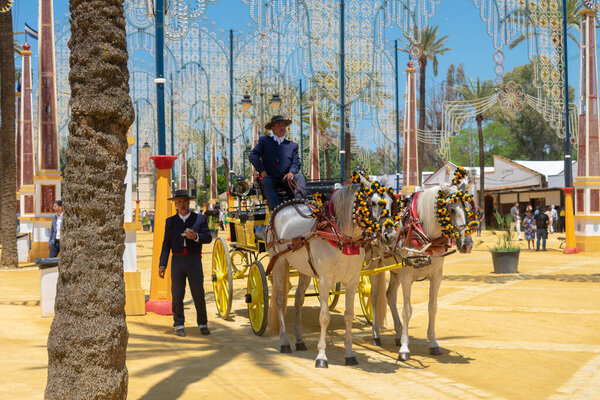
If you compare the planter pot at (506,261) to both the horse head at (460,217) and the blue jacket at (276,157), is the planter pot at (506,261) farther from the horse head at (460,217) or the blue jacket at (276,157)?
the horse head at (460,217)

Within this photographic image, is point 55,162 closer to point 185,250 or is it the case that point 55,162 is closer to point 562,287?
point 185,250

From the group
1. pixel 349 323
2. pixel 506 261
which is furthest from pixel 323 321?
pixel 506 261

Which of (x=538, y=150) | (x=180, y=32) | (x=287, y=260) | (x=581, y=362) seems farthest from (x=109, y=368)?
(x=538, y=150)

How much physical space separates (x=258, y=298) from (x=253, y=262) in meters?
0.61

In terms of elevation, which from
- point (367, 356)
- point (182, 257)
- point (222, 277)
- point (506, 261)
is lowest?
point (367, 356)

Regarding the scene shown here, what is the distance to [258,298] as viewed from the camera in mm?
9500

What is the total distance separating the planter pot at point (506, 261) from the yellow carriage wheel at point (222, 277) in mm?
9126

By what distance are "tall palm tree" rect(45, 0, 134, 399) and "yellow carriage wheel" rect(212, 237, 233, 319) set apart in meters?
5.41

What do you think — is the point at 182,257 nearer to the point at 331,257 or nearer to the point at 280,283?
the point at 280,283

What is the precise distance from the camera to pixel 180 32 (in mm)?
18797

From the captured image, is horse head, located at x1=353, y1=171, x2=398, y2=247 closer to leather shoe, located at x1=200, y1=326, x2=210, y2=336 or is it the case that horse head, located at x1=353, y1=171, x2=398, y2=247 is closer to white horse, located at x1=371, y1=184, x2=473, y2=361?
white horse, located at x1=371, y1=184, x2=473, y2=361

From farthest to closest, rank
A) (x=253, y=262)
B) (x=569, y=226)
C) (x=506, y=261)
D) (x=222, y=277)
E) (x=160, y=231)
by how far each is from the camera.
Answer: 1. (x=569, y=226)
2. (x=506, y=261)
3. (x=160, y=231)
4. (x=222, y=277)
5. (x=253, y=262)

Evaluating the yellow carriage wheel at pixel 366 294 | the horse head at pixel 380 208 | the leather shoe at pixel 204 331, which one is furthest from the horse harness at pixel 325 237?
the yellow carriage wheel at pixel 366 294

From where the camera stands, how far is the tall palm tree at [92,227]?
480 cm
